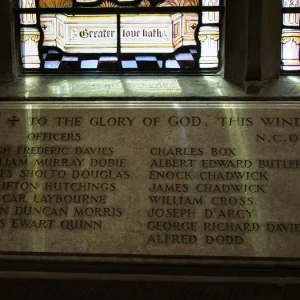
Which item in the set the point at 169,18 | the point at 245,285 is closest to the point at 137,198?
the point at 245,285

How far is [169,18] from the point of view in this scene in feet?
12.1

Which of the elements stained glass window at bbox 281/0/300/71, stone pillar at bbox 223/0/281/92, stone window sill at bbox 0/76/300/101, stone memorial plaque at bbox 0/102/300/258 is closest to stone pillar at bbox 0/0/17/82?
stone window sill at bbox 0/76/300/101

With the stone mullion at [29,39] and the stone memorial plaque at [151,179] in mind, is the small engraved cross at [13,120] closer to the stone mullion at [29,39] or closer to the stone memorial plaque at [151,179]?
the stone memorial plaque at [151,179]

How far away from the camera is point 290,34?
11.8 ft

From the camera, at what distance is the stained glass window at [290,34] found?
3.56 metres

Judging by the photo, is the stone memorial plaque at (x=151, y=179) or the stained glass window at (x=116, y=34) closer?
the stone memorial plaque at (x=151, y=179)

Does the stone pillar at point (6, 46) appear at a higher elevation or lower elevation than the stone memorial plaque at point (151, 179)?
higher

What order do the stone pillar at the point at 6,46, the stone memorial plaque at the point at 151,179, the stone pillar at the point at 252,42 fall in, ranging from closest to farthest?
the stone memorial plaque at the point at 151,179, the stone pillar at the point at 252,42, the stone pillar at the point at 6,46

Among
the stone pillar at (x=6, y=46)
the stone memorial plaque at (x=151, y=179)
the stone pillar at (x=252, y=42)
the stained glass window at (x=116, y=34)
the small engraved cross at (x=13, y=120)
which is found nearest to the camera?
the stone memorial plaque at (x=151, y=179)

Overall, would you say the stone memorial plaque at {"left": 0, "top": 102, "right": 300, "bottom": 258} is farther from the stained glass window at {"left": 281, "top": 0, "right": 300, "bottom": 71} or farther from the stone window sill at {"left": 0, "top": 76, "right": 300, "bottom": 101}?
the stained glass window at {"left": 281, "top": 0, "right": 300, "bottom": 71}

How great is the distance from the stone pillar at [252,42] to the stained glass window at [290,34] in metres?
0.23

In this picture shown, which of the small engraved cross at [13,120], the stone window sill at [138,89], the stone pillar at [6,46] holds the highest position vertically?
the stone pillar at [6,46]

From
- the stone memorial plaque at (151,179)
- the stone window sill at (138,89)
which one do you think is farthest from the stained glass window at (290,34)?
the stone memorial plaque at (151,179)

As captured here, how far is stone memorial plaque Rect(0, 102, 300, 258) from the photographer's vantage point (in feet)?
9.16
